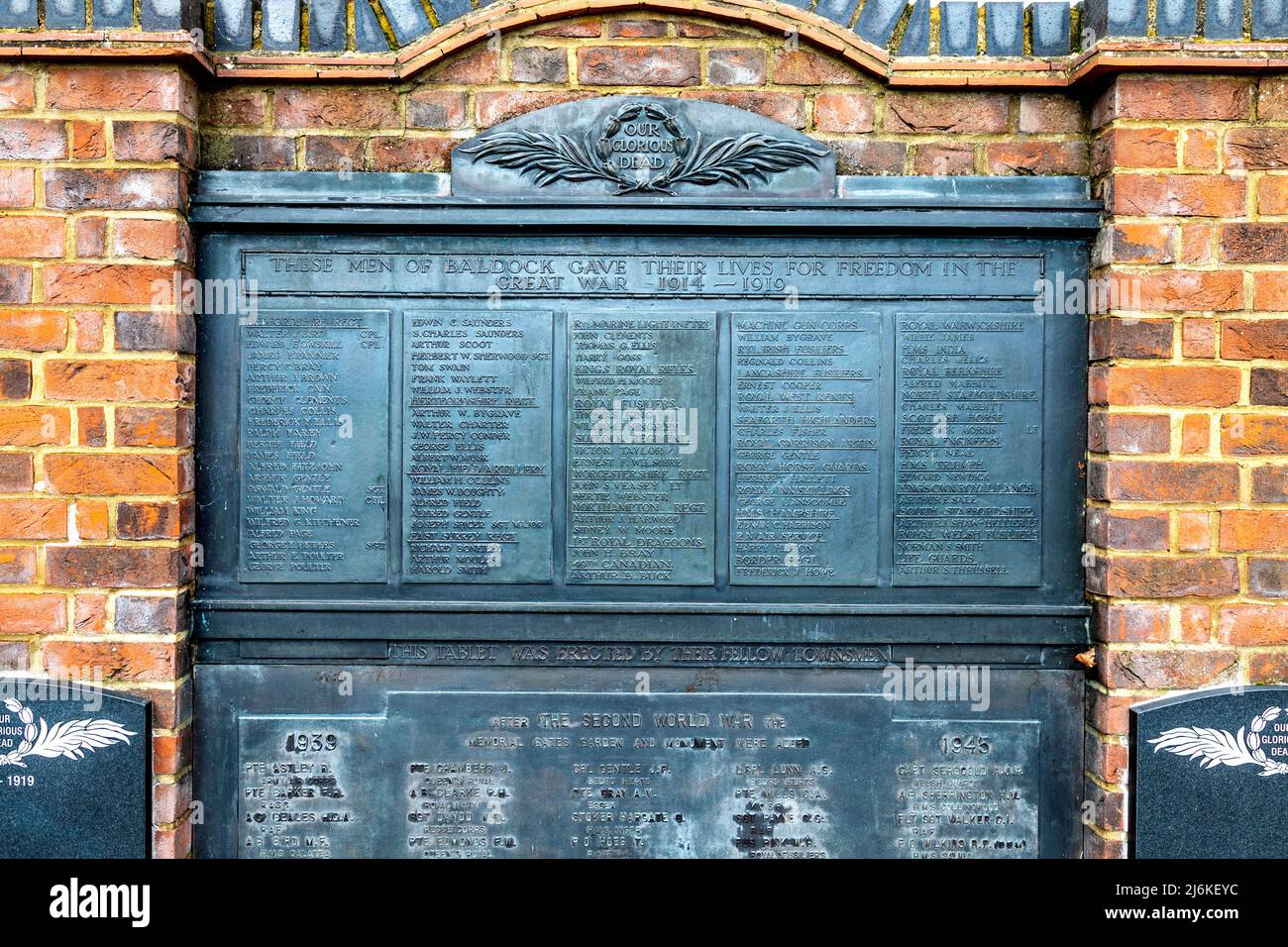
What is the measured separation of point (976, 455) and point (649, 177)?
1559 millimetres

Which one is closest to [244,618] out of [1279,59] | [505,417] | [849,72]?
[505,417]

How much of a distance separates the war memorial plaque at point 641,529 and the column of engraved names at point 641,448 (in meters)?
0.01

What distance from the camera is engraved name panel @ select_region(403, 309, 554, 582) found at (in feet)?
10.5

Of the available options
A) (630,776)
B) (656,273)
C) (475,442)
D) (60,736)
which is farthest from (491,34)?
(60,736)

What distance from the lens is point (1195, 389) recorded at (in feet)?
9.91

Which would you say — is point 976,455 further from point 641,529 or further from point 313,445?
point 313,445

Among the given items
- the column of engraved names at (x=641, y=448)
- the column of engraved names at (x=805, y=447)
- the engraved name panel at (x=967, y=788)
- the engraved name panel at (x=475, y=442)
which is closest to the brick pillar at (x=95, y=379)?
the engraved name panel at (x=475, y=442)

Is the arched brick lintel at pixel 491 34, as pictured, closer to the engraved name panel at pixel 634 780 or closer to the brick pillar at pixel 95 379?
the brick pillar at pixel 95 379

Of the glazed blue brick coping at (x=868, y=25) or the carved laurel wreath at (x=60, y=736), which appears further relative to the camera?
the glazed blue brick coping at (x=868, y=25)

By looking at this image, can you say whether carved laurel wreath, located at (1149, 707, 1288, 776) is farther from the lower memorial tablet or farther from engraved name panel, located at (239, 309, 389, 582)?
engraved name panel, located at (239, 309, 389, 582)

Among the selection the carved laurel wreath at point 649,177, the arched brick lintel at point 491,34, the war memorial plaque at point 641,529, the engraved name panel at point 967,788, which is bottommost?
the engraved name panel at point 967,788

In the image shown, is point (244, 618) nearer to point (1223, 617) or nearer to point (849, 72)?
point (849, 72)

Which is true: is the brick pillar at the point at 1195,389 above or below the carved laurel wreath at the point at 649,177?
below

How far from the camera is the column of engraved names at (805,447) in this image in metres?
3.21
